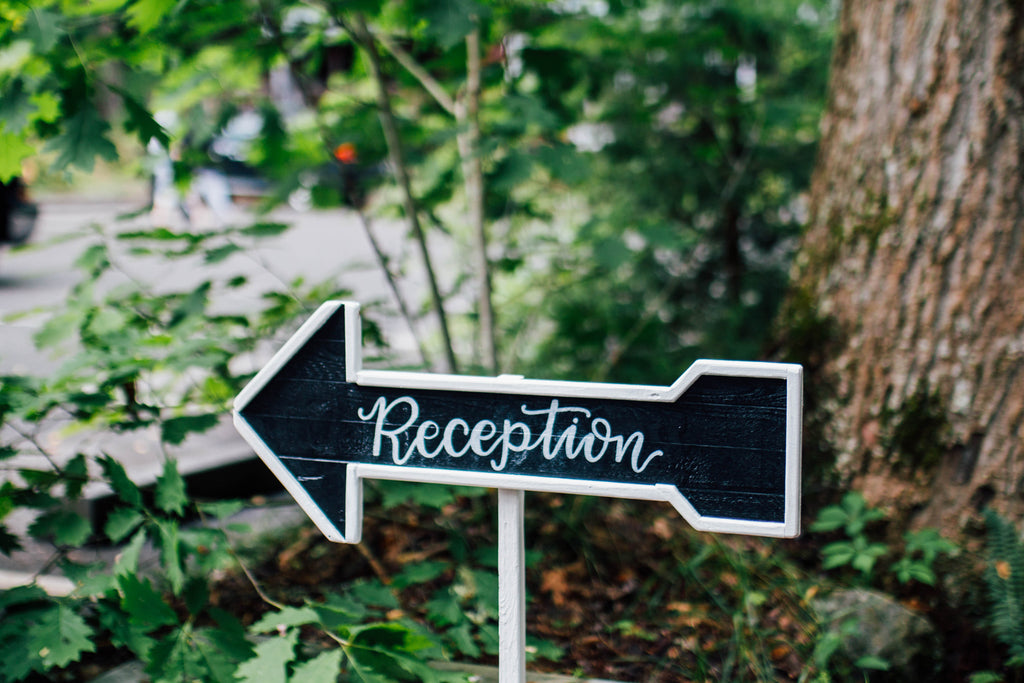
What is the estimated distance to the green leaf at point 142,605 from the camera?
1.74 metres

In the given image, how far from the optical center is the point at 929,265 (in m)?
2.53

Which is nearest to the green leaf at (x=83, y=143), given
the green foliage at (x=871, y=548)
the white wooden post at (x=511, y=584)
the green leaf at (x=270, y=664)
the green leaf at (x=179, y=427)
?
the green leaf at (x=179, y=427)

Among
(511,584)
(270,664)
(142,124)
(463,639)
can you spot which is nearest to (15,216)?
(142,124)

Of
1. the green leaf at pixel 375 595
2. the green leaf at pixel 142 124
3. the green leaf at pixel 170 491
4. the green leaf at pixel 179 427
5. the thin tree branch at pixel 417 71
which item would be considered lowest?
the green leaf at pixel 375 595

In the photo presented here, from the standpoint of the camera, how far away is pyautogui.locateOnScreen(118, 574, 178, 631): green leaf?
174 cm

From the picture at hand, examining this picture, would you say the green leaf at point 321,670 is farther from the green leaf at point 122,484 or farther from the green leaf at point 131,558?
the green leaf at point 122,484

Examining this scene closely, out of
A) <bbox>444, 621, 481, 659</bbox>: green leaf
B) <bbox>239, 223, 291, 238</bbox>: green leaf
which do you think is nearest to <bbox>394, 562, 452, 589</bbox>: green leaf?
<bbox>444, 621, 481, 659</bbox>: green leaf

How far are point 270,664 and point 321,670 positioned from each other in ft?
0.39

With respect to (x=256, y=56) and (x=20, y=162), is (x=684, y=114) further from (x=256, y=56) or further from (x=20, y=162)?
→ (x=20, y=162)

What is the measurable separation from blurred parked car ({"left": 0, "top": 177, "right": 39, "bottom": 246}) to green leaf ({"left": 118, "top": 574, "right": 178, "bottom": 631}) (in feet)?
27.3

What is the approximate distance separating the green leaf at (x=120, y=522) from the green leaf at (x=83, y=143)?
3.13 ft

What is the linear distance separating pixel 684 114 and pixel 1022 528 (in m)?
2.88

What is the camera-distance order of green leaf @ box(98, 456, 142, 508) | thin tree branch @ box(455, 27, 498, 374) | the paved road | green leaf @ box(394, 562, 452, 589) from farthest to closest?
1. the paved road
2. thin tree branch @ box(455, 27, 498, 374)
3. green leaf @ box(394, 562, 452, 589)
4. green leaf @ box(98, 456, 142, 508)

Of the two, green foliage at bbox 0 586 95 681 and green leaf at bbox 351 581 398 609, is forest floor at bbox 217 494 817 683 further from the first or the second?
green foliage at bbox 0 586 95 681
